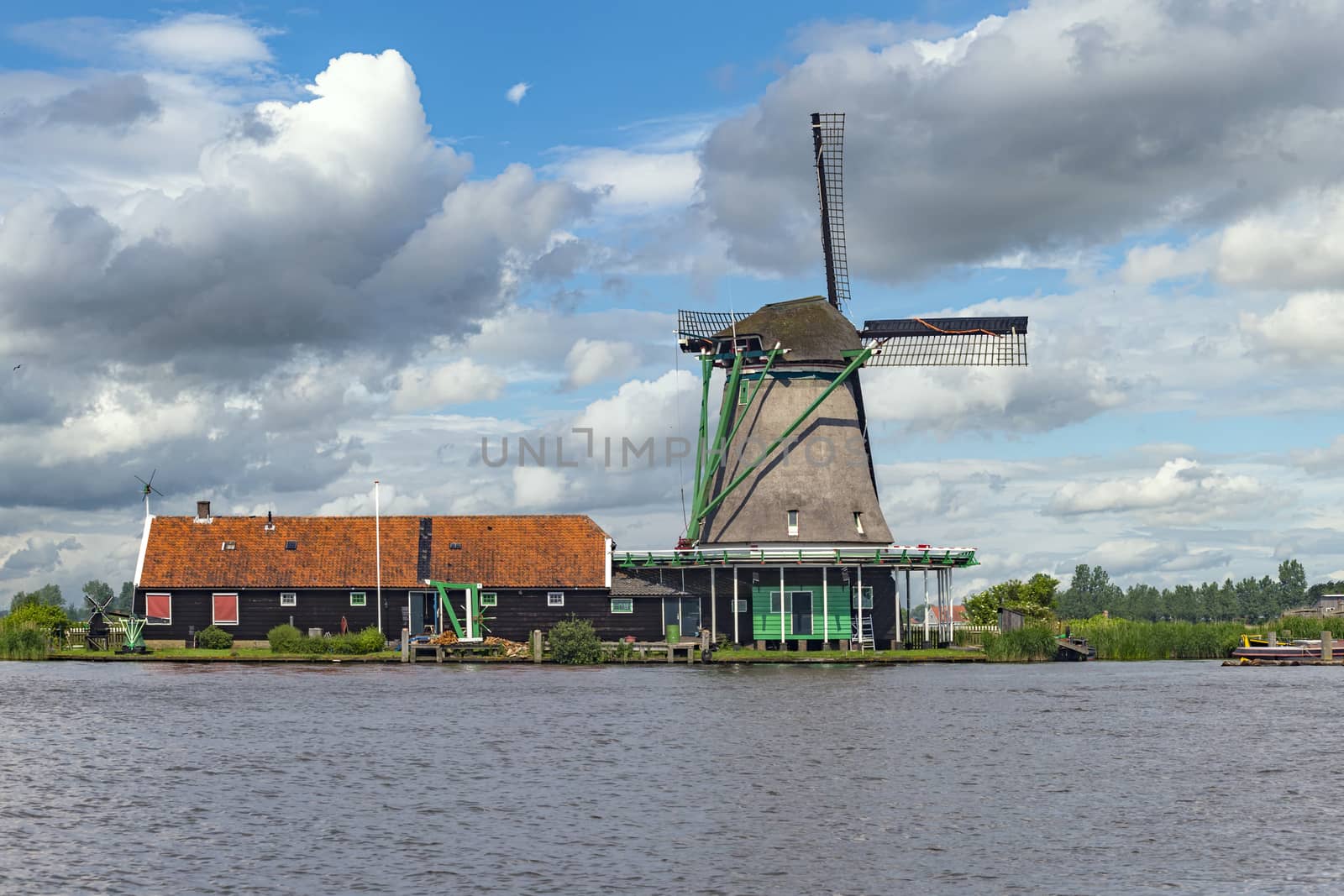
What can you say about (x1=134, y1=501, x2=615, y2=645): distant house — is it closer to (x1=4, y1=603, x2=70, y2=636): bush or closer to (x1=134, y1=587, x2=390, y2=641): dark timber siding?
(x1=134, y1=587, x2=390, y2=641): dark timber siding

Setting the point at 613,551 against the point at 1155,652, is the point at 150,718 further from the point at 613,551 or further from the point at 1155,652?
the point at 1155,652

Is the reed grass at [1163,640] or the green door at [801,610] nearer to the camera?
the green door at [801,610]

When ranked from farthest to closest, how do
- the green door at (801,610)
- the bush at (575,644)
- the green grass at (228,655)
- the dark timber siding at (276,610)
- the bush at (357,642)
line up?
the dark timber siding at (276,610)
the green door at (801,610)
the bush at (357,642)
the green grass at (228,655)
the bush at (575,644)

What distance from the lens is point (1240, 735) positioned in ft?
108

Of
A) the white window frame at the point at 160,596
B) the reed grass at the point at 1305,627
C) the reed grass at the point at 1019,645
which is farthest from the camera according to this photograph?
the reed grass at the point at 1305,627

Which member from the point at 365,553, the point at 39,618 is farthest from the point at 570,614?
the point at 39,618

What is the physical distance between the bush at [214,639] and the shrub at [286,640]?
1997 mm

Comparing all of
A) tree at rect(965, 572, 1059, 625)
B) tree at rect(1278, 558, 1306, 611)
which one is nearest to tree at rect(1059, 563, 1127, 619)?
tree at rect(1278, 558, 1306, 611)

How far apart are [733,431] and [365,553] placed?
50.7ft

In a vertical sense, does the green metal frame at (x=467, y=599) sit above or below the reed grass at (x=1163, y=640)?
above

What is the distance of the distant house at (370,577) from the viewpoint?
191 ft

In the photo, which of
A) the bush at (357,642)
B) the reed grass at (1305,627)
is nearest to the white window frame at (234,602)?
the bush at (357,642)

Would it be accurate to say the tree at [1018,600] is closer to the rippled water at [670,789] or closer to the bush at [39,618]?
the rippled water at [670,789]

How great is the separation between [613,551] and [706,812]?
36.1 meters
